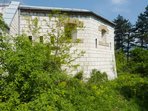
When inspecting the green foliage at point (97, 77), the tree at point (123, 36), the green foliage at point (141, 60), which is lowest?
the green foliage at point (97, 77)

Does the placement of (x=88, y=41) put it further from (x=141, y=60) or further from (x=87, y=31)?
(x=141, y=60)

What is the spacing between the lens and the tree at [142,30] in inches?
1682

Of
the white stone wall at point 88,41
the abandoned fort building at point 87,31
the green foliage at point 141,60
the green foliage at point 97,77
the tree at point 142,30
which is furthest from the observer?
the tree at point 142,30

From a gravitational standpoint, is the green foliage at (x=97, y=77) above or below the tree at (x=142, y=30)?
below

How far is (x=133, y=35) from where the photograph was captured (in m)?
43.6

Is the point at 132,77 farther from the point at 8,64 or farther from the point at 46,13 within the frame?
the point at 8,64

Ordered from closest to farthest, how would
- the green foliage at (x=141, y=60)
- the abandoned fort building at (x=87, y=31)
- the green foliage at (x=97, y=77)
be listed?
1. the green foliage at (x=141, y=60)
2. the abandoned fort building at (x=87, y=31)
3. the green foliage at (x=97, y=77)

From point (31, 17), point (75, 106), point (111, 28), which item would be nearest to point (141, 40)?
point (111, 28)

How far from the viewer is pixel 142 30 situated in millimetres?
44062

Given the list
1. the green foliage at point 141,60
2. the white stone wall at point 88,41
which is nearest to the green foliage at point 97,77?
the white stone wall at point 88,41

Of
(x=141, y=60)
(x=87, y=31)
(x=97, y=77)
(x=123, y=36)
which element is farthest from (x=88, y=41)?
(x=123, y=36)

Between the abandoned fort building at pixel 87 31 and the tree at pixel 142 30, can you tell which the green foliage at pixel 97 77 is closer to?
the abandoned fort building at pixel 87 31

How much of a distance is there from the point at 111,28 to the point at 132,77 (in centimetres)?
547

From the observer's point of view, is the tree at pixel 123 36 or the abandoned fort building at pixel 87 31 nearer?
the abandoned fort building at pixel 87 31
